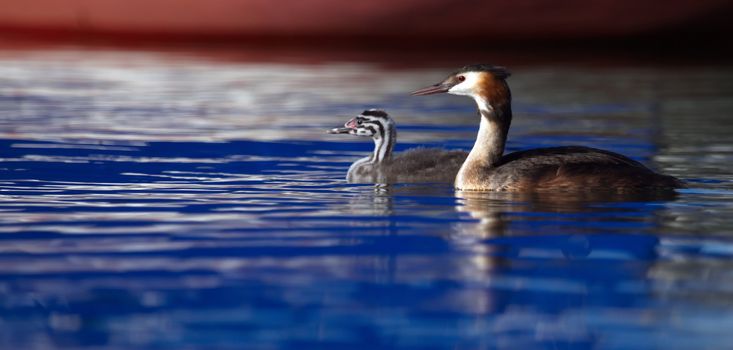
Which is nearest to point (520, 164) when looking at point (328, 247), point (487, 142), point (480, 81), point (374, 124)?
point (487, 142)

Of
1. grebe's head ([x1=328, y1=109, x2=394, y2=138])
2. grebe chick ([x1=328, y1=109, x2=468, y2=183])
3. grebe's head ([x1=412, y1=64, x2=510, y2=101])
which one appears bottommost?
grebe chick ([x1=328, y1=109, x2=468, y2=183])

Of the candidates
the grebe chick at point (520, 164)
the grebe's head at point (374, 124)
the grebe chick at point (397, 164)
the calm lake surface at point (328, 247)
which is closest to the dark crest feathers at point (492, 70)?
the grebe chick at point (520, 164)

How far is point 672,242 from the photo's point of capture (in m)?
9.59

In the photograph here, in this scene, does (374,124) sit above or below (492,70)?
below

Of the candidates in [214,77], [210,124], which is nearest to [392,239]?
[210,124]

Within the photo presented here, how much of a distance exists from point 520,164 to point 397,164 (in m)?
1.89

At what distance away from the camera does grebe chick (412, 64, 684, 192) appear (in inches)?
471

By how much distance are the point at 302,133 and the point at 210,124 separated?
1910mm

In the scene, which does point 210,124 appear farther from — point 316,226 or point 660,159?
point 316,226

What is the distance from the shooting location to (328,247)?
30.8 feet

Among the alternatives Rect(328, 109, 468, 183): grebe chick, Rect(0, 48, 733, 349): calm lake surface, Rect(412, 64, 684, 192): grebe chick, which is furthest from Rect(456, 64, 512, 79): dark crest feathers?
Rect(328, 109, 468, 183): grebe chick

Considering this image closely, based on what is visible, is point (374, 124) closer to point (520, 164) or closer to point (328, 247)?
point (520, 164)

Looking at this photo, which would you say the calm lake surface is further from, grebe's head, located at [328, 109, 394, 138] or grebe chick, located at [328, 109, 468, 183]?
grebe's head, located at [328, 109, 394, 138]

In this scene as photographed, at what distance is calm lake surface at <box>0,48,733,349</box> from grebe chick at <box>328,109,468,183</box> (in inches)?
14.4
